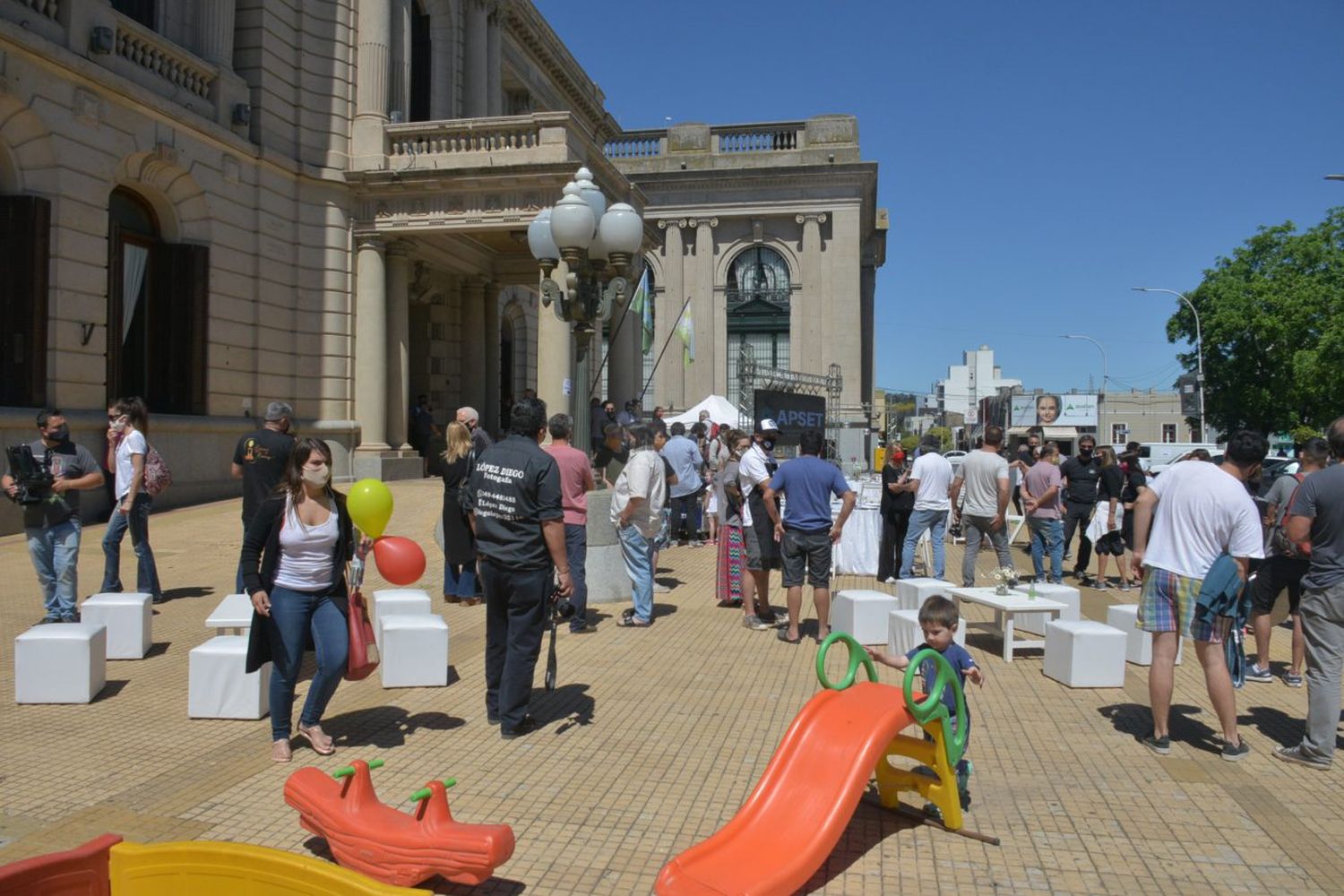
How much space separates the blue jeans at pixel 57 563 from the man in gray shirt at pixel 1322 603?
29.2 feet

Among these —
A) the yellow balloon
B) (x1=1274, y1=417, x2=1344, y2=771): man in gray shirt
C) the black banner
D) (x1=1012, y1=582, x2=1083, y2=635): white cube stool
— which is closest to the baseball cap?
the yellow balloon

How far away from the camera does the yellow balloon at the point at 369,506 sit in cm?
550

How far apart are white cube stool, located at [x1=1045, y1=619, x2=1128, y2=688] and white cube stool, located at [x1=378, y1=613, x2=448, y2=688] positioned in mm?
4683

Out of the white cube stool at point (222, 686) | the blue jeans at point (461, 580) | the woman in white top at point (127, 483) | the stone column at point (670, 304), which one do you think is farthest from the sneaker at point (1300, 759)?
the stone column at point (670, 304)

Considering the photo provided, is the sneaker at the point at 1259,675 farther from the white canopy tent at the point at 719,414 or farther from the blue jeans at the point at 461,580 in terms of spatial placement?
the white canopy tent at the point at 719,414

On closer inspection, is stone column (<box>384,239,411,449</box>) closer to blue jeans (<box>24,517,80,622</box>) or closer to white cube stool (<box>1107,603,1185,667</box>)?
blue jeans (<box>24,517,80,622</box>)

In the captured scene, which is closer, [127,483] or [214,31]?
[127,483]

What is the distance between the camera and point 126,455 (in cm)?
890

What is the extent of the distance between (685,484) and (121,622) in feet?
28.4

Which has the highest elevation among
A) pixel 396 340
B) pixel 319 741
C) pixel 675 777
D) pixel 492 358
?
pixel 492 358

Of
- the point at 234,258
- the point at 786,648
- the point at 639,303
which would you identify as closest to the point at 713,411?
the point at 639,303

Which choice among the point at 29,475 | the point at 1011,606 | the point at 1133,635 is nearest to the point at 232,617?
the point at 29,475

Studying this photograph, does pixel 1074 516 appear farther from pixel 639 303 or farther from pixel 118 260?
pixel 118 260

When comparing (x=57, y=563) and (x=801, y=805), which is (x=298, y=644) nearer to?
(x=801, y=805)
